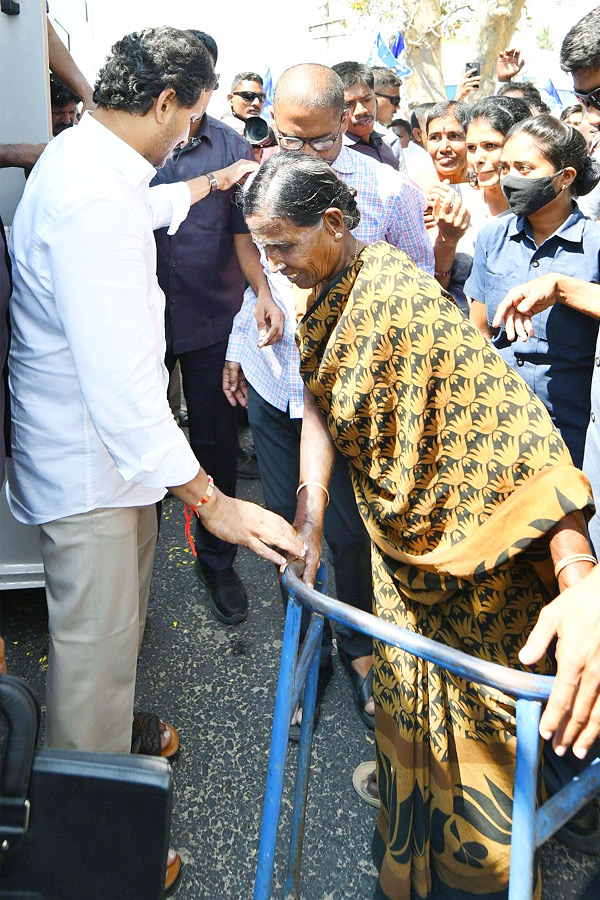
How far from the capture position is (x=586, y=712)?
3.58 ft

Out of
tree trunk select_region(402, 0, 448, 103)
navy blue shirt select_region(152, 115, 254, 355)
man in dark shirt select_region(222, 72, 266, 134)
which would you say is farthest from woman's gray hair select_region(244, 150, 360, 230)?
tree trunk select_region(402, 0, 448, 103)

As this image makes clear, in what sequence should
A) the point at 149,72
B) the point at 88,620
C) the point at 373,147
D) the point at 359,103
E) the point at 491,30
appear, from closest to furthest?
1. the point at 149,72
2. the point at 88,620
3. the point at 359,103
4. the point at 373,147
5. the point at 491,30

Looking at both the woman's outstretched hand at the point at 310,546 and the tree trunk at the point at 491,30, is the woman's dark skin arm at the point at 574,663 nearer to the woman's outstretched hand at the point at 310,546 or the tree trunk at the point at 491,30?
the woman's outstretched hand at the point at 310,546

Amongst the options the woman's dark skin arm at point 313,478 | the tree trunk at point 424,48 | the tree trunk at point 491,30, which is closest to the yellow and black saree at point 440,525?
the woman's dark skin arm at point 313,478

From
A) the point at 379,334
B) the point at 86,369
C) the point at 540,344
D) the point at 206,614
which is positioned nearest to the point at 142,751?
the point at 206,614

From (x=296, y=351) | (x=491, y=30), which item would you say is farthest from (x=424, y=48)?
(x=296, y=351)

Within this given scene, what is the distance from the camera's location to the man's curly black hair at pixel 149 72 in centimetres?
166

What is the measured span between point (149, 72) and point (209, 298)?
1.46 meters

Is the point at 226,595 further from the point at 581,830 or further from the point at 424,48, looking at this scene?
the point at 424,48

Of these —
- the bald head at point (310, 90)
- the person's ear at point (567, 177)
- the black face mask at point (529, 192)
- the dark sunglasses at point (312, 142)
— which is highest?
the bald head at point (310, 90)

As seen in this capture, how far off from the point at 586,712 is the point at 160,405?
40.6 inches

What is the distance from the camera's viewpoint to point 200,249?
305 centimetres

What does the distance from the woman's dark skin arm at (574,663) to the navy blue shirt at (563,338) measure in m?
1.33

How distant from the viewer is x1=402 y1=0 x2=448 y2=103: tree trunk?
16453 mm
